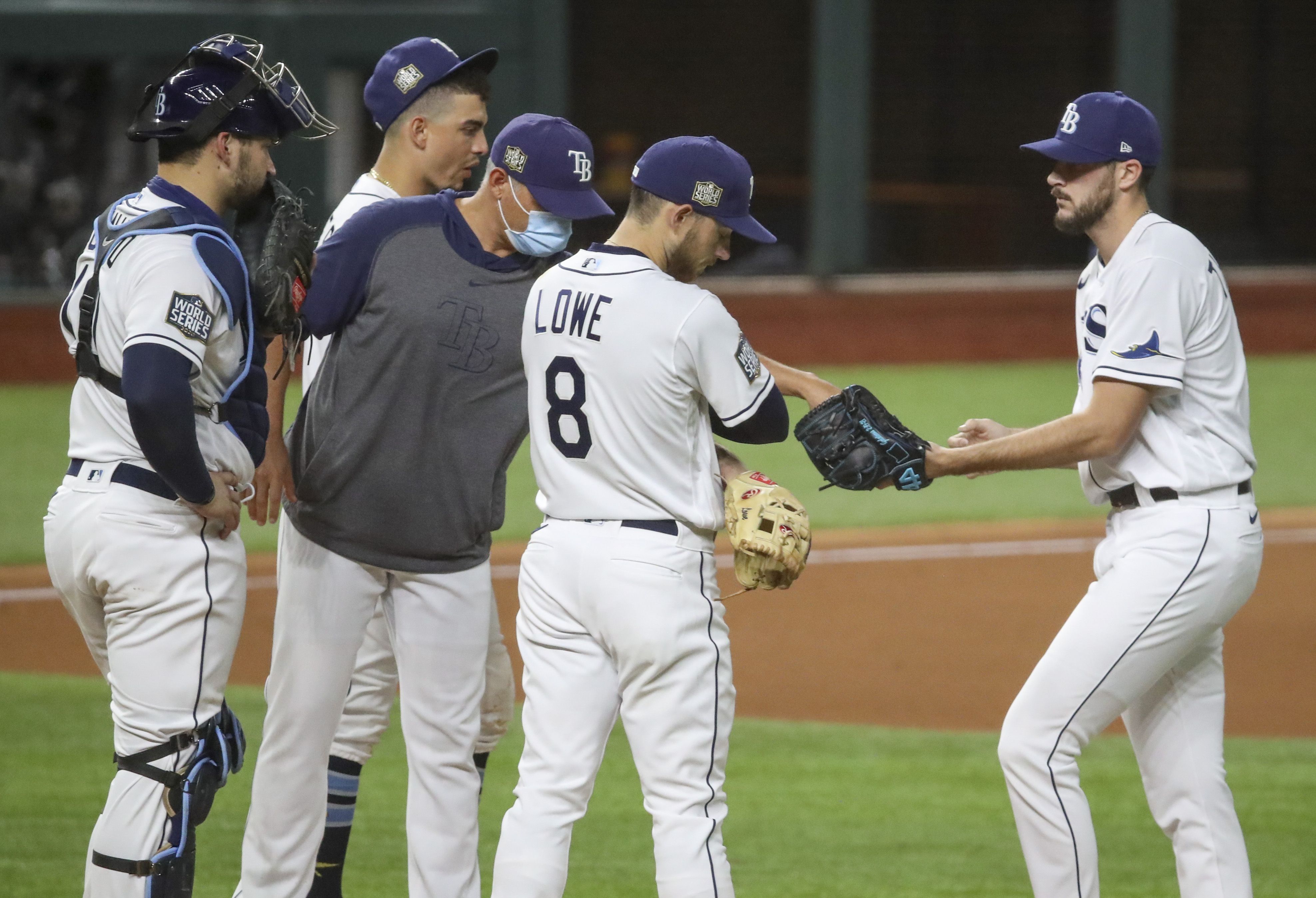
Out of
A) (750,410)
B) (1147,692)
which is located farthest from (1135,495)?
(750,410)

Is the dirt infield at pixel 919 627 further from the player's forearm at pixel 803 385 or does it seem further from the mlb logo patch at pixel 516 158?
the mlb logo patch at pixel 516 158

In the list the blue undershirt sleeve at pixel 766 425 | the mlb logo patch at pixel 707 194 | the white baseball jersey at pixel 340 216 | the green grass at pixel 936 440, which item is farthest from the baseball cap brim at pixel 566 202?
the green grass at pixel 936 440

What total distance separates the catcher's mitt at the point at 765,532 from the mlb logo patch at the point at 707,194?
0.63 m

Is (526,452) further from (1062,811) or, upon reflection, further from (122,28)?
(1062,811)

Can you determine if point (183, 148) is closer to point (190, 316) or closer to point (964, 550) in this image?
point (190, 316)

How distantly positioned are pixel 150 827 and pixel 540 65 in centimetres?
1498

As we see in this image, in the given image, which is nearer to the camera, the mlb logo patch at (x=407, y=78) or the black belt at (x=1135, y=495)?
the black belt at (x=1135, y=495)

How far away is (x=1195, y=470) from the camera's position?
3523mm

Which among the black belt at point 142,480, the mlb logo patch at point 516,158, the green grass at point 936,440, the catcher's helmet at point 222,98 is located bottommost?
the green grass at point 936,440

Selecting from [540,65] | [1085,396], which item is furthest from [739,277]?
[1085,396]

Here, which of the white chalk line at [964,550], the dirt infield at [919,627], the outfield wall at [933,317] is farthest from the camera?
the outfield wall at [933,317]

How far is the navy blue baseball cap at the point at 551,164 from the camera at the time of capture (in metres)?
3.52

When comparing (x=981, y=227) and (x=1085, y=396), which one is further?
(x=981, y=227)

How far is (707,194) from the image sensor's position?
3.23 m
